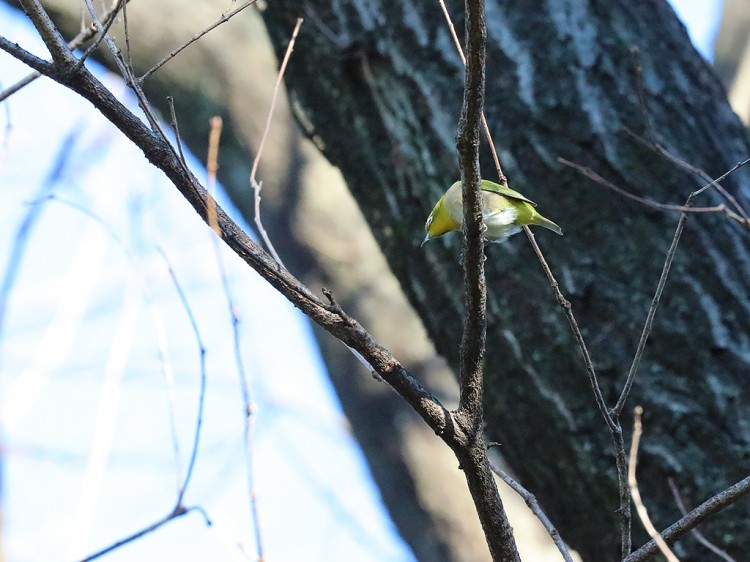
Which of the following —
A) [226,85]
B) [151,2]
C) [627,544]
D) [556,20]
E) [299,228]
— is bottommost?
[627,544]

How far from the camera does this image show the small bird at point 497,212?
2271mm

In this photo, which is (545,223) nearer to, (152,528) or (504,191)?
(504,191)

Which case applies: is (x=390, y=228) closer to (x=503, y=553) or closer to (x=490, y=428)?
(x=490, y=428)

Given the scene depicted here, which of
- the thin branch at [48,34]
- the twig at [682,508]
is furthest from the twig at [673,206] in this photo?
the thin branch at [48,34]

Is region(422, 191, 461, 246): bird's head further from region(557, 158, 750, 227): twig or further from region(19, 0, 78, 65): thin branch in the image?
region(19, 0, 78, 65): thin branch

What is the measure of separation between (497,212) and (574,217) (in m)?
0.28

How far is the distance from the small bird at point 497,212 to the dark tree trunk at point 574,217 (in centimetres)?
12

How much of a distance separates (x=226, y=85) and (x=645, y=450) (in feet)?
10.6

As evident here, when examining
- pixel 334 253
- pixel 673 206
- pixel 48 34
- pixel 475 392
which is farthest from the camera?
pixel 334 253

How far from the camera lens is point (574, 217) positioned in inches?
96.1

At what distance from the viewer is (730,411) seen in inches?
86.9

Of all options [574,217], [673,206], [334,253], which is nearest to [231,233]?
[673,206]

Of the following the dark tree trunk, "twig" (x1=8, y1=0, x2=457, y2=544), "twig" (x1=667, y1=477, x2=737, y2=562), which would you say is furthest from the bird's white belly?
"twig" (x1=8, y1=0, x2=457, y2=544)

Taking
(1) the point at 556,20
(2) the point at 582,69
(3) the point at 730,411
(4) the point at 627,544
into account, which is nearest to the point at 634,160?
(2) the point at 582,69
